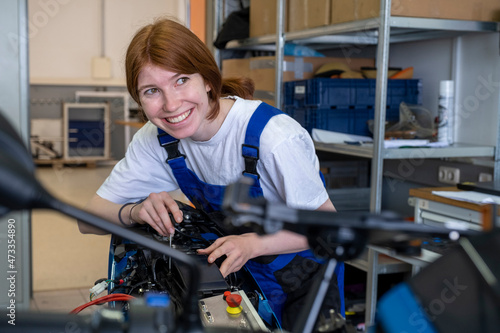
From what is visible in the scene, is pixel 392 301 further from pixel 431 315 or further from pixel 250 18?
pixel 250 18

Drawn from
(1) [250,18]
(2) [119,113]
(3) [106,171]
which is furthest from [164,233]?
(2) [119,113]

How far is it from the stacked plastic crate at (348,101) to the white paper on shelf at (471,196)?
841 millimetres

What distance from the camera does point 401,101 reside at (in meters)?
2.84

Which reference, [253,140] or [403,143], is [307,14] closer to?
[403,143]

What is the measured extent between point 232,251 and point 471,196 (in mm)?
1170

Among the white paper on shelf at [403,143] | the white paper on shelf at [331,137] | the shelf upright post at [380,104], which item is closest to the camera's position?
the shelf upright post at [380,104]

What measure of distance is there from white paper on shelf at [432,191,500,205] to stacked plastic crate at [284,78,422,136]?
841mm

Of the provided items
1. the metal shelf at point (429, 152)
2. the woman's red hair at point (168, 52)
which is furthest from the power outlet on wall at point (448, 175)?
the woman's red hair at point (168, 52)

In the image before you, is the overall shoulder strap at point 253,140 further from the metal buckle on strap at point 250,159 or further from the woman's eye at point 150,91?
the woman's eye at point 150,91

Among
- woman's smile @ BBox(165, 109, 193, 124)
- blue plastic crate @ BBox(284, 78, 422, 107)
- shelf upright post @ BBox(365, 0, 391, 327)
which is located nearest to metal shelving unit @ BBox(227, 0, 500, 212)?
shelf upright post @ BBox(365, 0, 391, 327)

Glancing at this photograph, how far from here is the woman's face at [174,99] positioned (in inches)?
53.0

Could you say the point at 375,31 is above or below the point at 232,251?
above

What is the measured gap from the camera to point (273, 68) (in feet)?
10.5

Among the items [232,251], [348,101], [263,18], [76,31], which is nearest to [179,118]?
[232,251]
